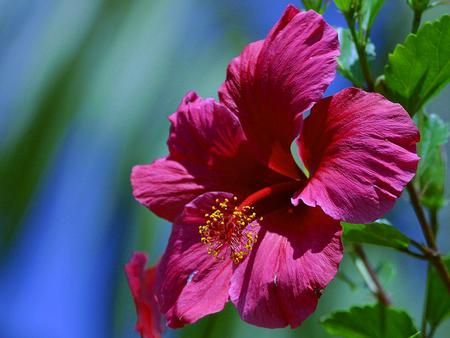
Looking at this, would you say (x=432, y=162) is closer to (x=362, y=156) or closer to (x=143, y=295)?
(x=362, y=156)

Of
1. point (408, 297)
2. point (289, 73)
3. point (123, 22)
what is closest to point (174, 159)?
point (289, 73)

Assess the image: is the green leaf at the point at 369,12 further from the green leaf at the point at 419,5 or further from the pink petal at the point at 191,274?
the pink petal at the point at 191,274

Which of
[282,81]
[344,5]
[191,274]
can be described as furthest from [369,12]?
[191,274]

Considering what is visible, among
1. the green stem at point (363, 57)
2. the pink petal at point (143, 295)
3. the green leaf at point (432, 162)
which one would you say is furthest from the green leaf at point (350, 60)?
the pink petal at point (143, 295)

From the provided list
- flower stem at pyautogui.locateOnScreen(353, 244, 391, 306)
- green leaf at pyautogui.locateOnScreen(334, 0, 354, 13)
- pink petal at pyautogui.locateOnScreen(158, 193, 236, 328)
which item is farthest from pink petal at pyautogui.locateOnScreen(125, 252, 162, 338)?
green leaf at pyautogui.locateOnScreen(334, 0, 354, 13)

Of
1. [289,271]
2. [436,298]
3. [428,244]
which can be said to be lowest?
[436,298]

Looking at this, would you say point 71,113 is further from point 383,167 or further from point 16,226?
point 383,167
